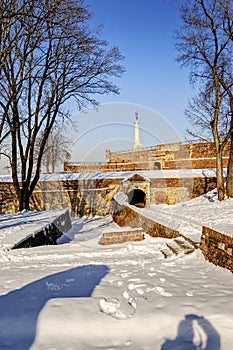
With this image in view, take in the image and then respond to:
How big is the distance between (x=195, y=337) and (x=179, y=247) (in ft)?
11.5

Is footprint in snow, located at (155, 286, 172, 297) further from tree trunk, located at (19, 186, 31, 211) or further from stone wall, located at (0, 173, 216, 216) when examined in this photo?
stone wall, located at (0, 173, 216, 216)

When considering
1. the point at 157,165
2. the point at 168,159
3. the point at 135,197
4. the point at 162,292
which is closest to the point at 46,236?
the point at 162,292

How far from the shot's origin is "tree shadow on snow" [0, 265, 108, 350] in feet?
8.02

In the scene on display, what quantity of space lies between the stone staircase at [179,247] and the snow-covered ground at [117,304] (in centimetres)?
13

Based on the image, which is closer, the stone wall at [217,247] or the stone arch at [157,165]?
the stone wall at [217,247]

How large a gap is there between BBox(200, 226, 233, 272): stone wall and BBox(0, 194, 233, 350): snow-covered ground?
0.16 meters

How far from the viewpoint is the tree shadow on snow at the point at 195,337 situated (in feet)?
7.38

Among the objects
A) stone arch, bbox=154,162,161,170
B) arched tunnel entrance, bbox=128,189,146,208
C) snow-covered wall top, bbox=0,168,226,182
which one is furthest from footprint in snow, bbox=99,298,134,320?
stone arch, bbox=154,162,161,170

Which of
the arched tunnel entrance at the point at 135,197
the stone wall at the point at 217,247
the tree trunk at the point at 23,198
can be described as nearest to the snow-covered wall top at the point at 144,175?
the arched tunnel entrance at the point at 135,197

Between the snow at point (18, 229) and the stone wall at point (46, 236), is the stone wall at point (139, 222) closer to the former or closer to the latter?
the stone wall at point (46, 236)

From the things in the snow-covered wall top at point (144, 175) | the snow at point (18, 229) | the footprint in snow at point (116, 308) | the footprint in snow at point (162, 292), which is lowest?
the snow at point (18, 229)

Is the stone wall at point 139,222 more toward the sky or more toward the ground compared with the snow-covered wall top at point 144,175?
more toward the ground

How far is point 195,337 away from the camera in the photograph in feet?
7.77

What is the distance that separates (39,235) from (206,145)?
18294 mm
